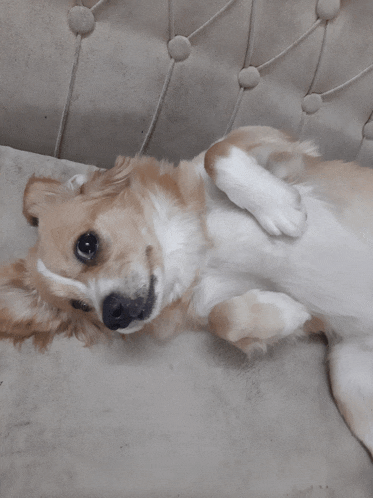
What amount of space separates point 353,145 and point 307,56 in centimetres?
51

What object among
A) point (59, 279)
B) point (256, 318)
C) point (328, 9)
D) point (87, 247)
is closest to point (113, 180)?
point (87, 247)

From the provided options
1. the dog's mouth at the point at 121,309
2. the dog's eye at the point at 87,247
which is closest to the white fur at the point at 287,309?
the dog's mouth at the point at 121,309

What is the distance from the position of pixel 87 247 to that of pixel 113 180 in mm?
303

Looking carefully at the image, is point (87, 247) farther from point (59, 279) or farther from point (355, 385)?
point (355, 385)

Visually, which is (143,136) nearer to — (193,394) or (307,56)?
(307,56)

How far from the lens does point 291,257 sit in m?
1.40

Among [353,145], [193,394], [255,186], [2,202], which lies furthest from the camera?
[353,145]

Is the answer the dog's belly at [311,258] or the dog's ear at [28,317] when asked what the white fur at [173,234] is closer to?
the dog's belly at [311,258]

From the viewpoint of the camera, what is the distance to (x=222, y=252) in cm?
150

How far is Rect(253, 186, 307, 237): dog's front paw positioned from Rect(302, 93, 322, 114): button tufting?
64 centimetres

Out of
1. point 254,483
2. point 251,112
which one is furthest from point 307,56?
point 254,483

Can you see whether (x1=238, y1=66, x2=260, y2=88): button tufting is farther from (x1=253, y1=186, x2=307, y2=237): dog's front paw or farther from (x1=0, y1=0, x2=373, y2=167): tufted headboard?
(x1=253, y1=186, x2=307, y2=237): dog's front paw

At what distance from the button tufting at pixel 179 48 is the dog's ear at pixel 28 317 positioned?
106 centimetres

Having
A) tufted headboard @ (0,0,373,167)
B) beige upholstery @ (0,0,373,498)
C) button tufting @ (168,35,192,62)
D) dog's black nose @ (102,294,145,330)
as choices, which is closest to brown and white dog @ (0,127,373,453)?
dog's black nose @ (102,294,145,330)
